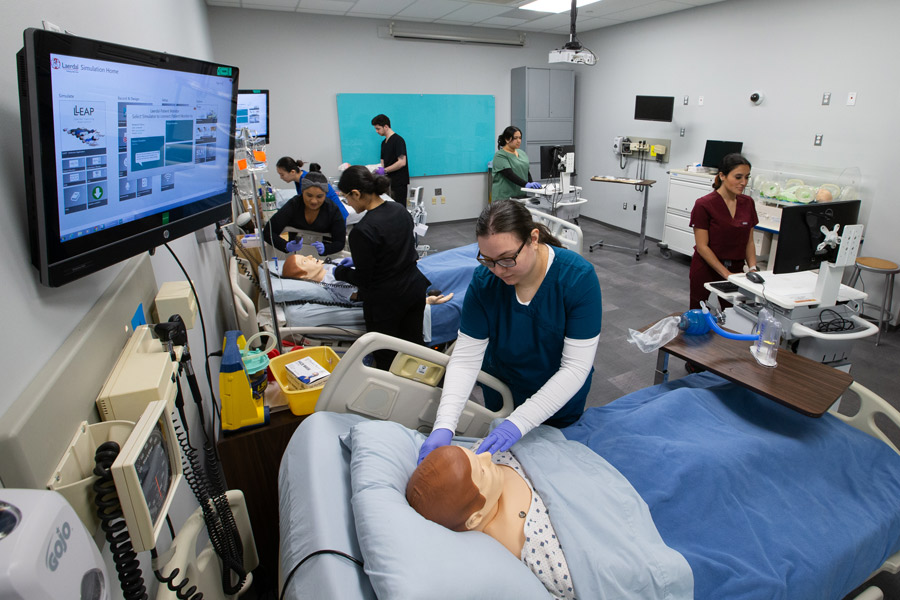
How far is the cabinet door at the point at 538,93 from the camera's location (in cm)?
684

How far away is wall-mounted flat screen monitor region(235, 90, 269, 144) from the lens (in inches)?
173

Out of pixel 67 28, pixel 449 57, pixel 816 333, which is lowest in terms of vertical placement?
pixel 816 333

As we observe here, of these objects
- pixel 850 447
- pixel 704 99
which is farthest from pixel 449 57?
pixel 850 447

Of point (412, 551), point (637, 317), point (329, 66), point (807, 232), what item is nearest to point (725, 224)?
point (807, 232)

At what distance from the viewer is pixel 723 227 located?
A: 2926 mm

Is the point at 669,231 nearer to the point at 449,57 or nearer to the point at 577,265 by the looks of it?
the point at 449,57

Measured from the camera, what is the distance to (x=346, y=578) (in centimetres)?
99

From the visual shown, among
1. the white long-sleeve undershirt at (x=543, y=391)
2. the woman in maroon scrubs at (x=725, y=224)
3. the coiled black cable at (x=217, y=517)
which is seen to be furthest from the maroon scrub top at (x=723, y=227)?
the coiled black cable at (x=217, y=517)

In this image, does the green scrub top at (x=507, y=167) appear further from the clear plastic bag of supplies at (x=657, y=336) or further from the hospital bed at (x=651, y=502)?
the hospital bed at (x=651, y=502)

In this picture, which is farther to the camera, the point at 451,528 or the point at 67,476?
the point at 451,528

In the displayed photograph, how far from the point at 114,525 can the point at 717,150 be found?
5.84 meters

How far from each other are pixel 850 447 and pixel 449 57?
6463 mm

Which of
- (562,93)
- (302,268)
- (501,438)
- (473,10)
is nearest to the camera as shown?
(501,438)

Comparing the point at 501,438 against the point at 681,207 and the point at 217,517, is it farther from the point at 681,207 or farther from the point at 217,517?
Result: the point at 681,207
